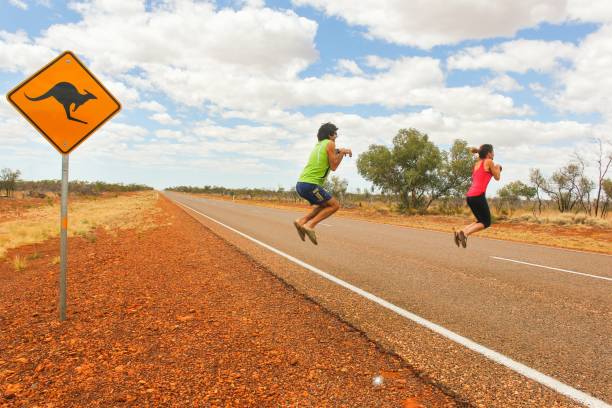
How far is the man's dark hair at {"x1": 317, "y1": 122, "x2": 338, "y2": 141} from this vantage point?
565 cm

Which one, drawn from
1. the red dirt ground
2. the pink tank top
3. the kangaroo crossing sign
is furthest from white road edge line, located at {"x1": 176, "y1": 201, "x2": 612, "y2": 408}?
the kangaroo crossing sign

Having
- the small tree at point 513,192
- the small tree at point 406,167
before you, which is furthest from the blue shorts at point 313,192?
the small tree at point 513,192

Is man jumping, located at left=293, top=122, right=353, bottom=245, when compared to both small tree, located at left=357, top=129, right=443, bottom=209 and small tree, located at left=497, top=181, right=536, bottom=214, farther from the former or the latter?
small tree, located at left=497, top=181, right=536, bottom=214

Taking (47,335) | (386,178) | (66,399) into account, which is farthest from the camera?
(386,178)

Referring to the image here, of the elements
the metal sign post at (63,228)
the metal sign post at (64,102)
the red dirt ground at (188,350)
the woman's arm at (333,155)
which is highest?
the metal sign post at (64,102)

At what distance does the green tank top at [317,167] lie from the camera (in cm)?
559

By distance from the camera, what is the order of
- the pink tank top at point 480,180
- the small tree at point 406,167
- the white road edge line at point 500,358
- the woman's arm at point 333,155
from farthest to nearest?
the small tree at point 406,167 → the pink tank top at point 480,180 → the woman's arm at point 333,155 → the white road edge line at point 500,358

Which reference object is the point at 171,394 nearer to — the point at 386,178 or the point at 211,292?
the point at 211,292

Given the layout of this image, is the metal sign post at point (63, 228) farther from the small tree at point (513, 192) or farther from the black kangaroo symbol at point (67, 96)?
the small tree at point (513, 192)

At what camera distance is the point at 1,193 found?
58.4m

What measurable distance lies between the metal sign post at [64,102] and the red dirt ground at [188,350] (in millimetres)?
1200

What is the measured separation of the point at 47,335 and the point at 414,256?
23.7ft

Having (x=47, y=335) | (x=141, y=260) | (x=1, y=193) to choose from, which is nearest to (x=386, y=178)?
(x=141, y=260)

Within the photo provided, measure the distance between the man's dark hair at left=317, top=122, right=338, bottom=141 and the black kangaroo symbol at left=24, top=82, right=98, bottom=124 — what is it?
2.91m
